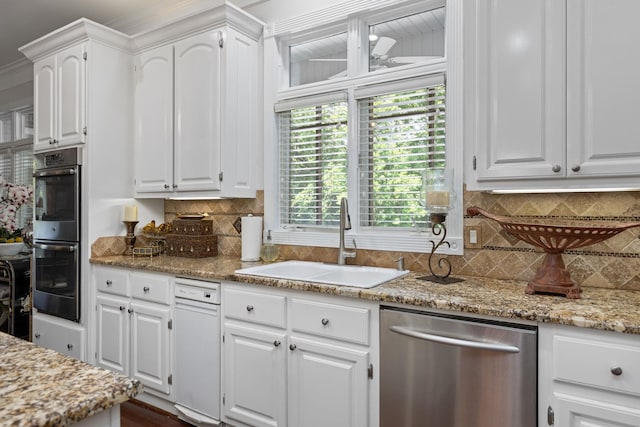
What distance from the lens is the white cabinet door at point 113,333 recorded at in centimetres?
291

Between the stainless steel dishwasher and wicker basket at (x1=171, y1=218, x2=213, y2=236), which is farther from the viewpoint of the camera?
wicker basket at (x1=171, y1=218, x2=213, y2=236)

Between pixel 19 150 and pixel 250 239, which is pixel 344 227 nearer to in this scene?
pixel 250 239

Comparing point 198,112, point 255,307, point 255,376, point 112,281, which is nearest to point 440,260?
point 255,307

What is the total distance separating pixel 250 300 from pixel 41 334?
227 centimetres

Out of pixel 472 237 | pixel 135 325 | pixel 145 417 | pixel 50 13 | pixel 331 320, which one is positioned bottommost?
pixel 145 417

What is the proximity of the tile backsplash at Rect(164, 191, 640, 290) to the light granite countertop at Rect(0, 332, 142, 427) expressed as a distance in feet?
6.07

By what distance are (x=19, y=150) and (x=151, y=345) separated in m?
4.05

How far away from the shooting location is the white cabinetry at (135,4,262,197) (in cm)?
291

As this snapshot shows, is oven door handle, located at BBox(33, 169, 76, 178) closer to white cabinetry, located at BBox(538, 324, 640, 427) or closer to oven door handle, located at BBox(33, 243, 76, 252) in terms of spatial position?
oven door handle, located at BBox(33, 243, 76, 252)

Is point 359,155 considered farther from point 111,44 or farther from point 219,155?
point 111,44

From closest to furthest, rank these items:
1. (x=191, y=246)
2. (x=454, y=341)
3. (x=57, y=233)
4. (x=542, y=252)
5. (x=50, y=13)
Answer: (x=454, y=341), (x=542, y=252), (x=191, y=246), (x=57, y=233), (x=50, y=13)

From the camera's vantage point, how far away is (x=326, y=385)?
2.01 meters

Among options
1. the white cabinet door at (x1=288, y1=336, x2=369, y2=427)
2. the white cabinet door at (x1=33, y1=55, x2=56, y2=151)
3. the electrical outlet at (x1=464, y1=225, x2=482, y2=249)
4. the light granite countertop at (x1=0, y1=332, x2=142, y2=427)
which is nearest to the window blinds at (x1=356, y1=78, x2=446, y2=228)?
the electrical outlet at (x1=464, y1=225, x2=482, y2=249)

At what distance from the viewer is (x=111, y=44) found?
3279 millimetres
